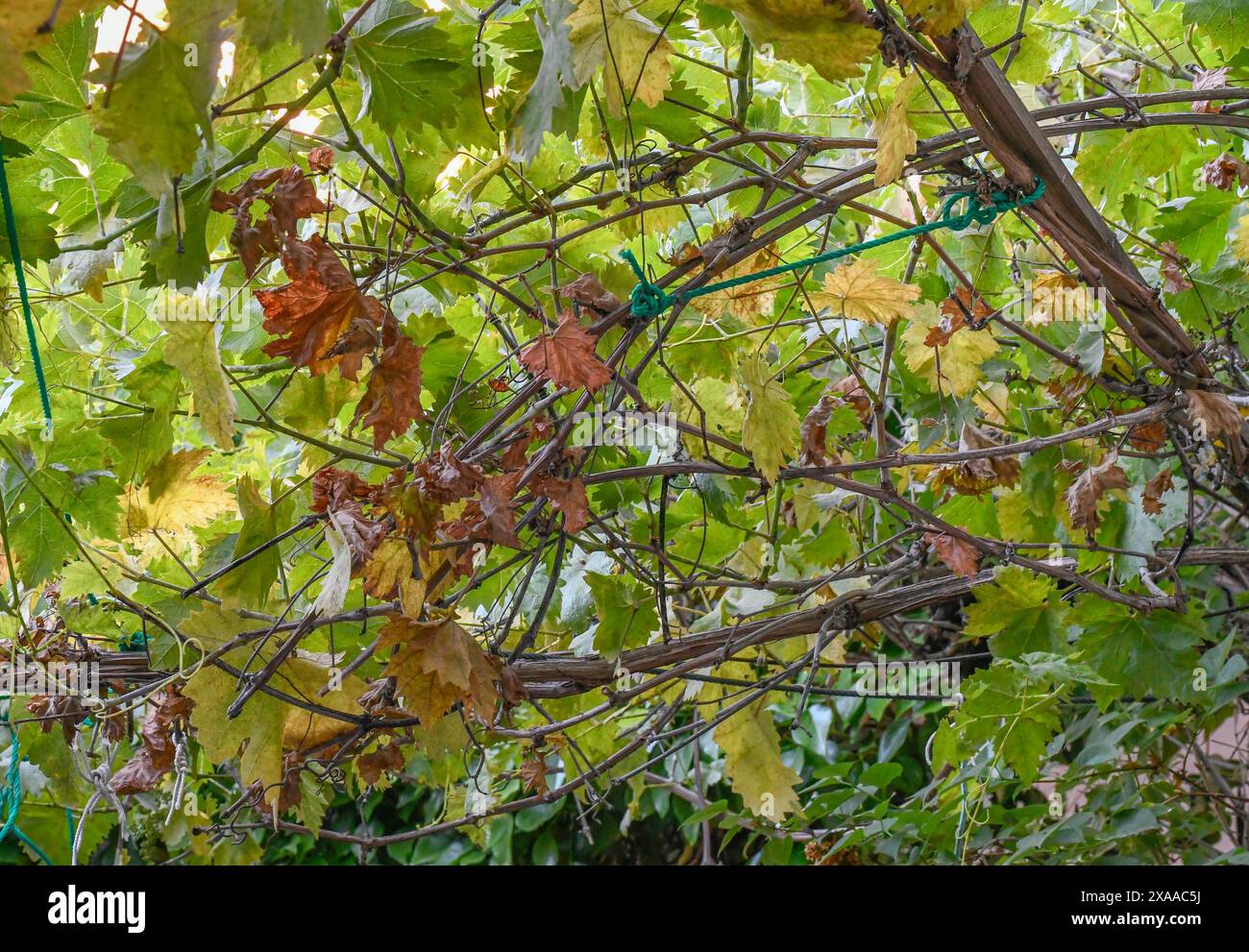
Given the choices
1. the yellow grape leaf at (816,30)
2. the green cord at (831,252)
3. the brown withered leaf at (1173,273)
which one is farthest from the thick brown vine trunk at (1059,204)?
the brown withered leaf at (1173,273)

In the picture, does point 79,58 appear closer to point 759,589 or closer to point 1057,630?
point 759,589

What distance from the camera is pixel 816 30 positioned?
82cm

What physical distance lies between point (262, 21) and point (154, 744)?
0.77m

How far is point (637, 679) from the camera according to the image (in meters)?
1.64

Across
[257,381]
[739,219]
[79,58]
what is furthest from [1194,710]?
[79,58]

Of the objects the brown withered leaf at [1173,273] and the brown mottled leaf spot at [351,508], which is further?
the brown withered leaf at [1173,273]

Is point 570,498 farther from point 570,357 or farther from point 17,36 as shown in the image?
point 17,36

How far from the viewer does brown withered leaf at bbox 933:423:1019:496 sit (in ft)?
4.72

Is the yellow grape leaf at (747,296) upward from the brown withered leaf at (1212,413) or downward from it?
upward

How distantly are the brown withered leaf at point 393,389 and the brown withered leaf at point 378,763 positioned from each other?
0.46 m

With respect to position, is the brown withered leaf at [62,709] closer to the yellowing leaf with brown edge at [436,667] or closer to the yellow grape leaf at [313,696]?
the yellow grape leaf at [313,696]

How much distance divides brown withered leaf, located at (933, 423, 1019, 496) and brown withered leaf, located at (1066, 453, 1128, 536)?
4.3 inches

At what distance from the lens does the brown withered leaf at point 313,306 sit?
904mm

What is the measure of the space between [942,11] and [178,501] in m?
1.10
